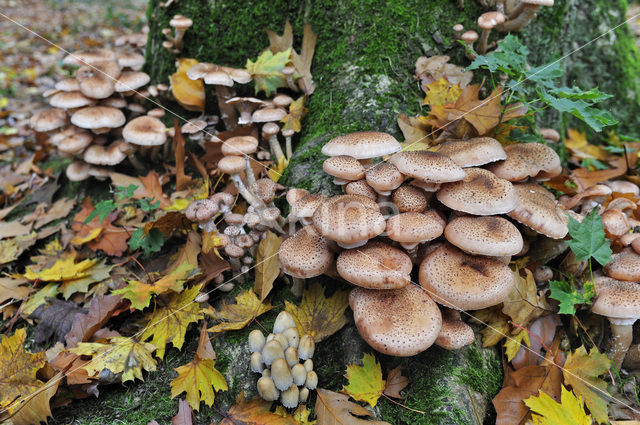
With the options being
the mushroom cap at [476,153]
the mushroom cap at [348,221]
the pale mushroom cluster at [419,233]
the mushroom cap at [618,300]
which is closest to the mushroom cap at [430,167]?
the pale mushroom cluster at [419,233]

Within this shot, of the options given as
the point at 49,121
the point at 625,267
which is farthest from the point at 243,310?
the point at 49,121

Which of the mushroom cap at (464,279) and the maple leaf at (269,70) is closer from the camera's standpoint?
the mushroom cap at (464,279)

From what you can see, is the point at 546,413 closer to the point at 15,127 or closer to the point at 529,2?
the point at 529,2

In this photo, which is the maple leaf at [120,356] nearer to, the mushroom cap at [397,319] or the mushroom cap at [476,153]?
the mushroom cap at [397,319]

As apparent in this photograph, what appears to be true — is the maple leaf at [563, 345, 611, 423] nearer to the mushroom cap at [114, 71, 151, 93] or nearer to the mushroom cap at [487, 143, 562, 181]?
the mushroom cap at [487, 143, 562, 181]

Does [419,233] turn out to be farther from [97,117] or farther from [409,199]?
[97,117]

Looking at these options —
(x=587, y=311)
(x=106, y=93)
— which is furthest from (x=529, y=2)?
(x=106, y=93)
